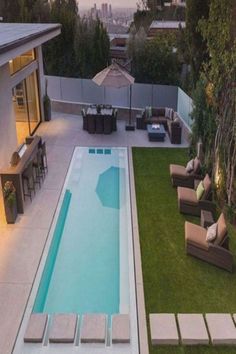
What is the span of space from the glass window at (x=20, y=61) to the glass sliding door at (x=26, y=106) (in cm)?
60

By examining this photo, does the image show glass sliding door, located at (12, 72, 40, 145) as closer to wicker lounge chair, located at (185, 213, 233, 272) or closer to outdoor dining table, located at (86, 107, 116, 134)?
outdoor dining table, located at (86, 107, 116, 134)

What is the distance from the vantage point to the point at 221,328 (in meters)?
6.67

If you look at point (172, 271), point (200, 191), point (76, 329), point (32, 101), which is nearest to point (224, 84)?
point (200, 191)

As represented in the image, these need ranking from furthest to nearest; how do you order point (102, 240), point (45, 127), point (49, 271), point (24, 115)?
point (45, 127) → point (24, 115) → point (102, 240) → point (49, 271)

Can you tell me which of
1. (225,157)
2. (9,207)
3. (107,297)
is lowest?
(107,297)

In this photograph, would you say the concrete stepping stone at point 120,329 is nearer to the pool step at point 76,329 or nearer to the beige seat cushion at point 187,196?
the pool step at point 76,329

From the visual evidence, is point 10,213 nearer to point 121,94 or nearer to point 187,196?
point 187,196

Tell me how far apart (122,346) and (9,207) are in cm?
517

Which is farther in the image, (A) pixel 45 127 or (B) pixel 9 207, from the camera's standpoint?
(A) pixel 45 127

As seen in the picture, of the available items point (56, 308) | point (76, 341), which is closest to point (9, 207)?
point (56, 308)

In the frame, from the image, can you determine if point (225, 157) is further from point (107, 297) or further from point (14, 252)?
point (14, 252)

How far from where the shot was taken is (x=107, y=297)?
789cm

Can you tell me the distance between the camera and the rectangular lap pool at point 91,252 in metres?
7.67

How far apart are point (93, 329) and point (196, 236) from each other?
342 centimetres
